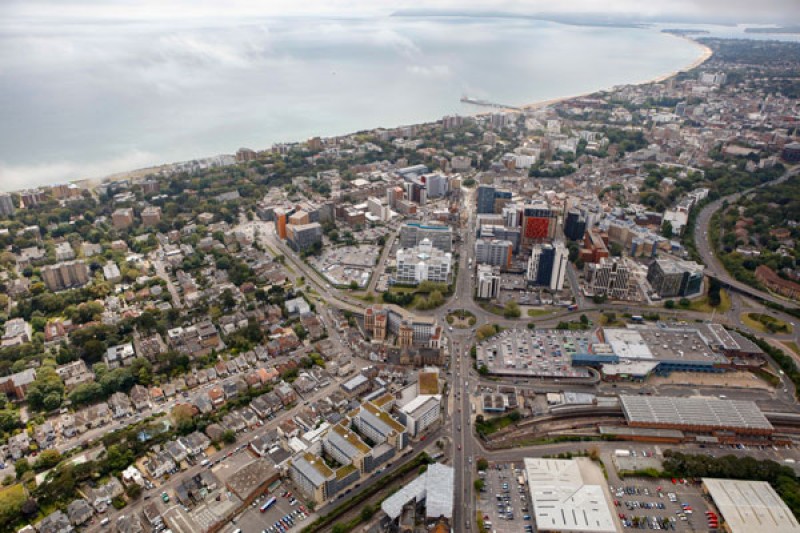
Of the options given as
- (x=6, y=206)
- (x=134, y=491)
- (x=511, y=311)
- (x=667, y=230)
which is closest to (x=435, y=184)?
(x=667, y=230)

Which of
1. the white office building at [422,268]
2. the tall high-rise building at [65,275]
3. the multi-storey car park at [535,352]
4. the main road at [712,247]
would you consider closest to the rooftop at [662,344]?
the multi-storey car park at [535,352]

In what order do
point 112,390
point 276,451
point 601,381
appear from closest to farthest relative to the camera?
point 276,451 → point 112,390 → point 601,381

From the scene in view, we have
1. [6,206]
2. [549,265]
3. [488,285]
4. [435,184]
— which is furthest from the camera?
[435,184]

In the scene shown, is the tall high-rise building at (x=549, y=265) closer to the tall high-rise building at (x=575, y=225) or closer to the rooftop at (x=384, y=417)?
the tall high-rise building at (x=575, y=225)

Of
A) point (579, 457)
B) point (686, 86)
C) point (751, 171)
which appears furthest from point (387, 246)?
point (686, 86)

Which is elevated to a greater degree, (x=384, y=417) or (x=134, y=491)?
(x=384, y=417)

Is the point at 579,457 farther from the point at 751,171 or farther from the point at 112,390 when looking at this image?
the point at 751,171

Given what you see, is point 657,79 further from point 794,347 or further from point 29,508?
point 29,508
